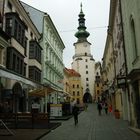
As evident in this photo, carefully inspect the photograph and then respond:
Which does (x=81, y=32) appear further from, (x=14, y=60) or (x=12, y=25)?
(x=12, y=25)

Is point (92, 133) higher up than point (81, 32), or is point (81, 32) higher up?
point (81, 32)

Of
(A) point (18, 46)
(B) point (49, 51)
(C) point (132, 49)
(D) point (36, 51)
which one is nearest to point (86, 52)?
(B) point (49, 51)

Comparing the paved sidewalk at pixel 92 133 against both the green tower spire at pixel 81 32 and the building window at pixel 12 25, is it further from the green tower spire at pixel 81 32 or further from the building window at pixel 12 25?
the green tower spire at pixel 81 32

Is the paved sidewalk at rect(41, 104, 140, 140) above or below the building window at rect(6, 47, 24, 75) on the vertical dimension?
below

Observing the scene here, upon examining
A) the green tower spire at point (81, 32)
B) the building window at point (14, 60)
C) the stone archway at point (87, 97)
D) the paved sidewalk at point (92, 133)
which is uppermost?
the green tower spire at point (81, 32)

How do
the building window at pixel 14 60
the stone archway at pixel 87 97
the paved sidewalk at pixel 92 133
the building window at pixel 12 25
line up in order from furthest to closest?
the stone archway at pixel 87 97 → the building window at pixel 12 25 → the building window at pixel 14 60 → the paved sidewalk at pixel 92 133

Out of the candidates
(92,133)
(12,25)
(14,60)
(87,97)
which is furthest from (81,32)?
(92,133)

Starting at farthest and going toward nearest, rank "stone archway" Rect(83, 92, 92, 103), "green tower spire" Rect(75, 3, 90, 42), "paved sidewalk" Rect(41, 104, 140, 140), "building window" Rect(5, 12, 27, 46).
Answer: "stone archway" Rect(83, 92, 92, 103) → "green tower spire" Rect(75, 3, 90, 42) → "building window" Rect(5, 12, 27, 46) → "paved sidewalk" Rect(41, 104, 140, 140)

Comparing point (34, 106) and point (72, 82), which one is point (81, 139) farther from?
point (72, 82)

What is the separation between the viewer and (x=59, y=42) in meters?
58.2

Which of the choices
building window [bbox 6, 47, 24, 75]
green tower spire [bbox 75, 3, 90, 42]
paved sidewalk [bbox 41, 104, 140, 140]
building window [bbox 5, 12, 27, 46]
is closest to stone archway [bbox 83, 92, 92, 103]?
green tower spire [bbox 75, 3, 90, 42]

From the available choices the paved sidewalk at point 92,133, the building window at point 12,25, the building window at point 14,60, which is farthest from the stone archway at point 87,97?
the paved sidewalk at point 92,133

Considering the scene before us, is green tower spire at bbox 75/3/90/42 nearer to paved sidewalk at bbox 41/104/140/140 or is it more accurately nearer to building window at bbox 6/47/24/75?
building window at bbox 6/47/24/75

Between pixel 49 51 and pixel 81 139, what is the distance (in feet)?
110
